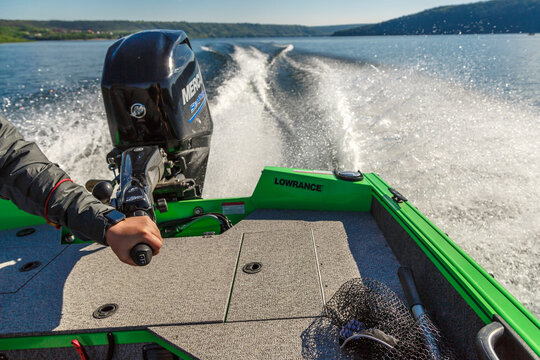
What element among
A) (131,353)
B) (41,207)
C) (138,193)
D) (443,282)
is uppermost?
(41,207)

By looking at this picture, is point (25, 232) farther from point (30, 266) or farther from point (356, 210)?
point (356, 210)

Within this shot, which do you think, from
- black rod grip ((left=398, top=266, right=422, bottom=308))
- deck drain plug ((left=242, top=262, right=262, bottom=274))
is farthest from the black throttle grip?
black rod grip ((left=398, top=266, right=422, bottom=308))

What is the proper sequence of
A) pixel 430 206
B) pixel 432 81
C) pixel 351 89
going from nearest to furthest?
pixel 430 206
pixel 351 89
pixel 432 81

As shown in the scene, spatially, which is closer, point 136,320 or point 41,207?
point 41,207

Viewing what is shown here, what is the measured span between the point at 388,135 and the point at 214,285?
→ 4056mm

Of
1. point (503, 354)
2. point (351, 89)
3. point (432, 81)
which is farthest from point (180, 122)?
point (432, 81)

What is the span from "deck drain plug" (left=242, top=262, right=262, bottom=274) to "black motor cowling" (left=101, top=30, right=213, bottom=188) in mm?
1083

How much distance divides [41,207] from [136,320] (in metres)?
0.66

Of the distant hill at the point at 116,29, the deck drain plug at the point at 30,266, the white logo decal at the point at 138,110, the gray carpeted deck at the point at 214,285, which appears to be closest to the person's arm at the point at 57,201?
the gray carpeted deck at the point at 214,285

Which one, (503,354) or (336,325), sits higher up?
(503,354)

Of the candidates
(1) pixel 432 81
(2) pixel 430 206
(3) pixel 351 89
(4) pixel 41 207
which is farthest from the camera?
(1) pixel 432 81

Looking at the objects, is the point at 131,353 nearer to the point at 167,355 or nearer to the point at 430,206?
the point at 167,355

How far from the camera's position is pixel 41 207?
940mm

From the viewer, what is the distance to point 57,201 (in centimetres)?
94
